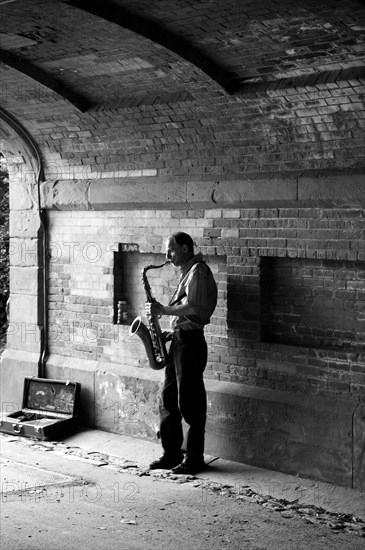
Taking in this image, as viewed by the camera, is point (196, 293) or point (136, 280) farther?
point (136, 280)

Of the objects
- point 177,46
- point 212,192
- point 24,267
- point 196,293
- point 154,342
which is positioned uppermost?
point 177,46

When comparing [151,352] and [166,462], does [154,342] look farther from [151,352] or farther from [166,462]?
[166,462]

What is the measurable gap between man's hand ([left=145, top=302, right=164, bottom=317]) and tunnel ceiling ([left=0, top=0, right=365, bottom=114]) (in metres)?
2.07

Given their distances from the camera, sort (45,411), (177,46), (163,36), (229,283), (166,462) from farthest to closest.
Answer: (45,411) → (229,283) → (166,462) → (177,46) → (163,36)

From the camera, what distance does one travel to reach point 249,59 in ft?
25.5

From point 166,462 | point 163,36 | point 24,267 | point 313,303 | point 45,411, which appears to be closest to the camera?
point 163,36

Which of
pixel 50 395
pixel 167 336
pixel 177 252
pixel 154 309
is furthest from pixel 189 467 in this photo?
pixel 50 395

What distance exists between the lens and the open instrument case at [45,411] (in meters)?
10.1

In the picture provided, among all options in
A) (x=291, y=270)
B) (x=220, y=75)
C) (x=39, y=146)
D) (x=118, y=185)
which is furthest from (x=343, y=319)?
(x=39, y=146)

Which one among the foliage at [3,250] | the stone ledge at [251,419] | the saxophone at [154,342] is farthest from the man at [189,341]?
the foliage at [3,250]

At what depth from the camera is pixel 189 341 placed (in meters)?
8.73

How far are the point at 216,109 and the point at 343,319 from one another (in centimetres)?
239

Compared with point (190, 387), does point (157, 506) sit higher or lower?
lower

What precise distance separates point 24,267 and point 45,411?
1.86 meters
